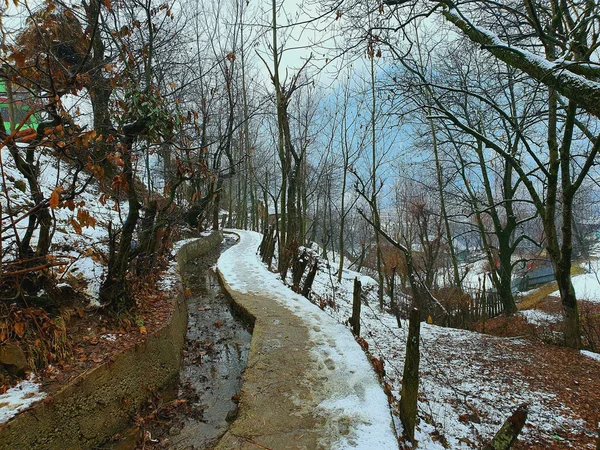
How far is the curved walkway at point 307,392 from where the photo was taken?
279cm

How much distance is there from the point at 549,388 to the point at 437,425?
2.22 metres

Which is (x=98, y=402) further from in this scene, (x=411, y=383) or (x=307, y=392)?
(x=411, y=383)

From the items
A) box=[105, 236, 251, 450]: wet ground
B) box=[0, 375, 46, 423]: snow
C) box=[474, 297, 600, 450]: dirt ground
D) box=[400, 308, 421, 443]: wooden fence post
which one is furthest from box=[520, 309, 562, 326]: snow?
box=[0, 375, 46, 423]: snow

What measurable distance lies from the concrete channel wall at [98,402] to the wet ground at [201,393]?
178 mm

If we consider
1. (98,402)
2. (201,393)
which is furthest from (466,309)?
(98,402)

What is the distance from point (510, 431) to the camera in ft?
7.23

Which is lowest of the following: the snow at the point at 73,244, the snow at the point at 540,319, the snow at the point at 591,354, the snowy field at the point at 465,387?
the snow at the point at 540,319

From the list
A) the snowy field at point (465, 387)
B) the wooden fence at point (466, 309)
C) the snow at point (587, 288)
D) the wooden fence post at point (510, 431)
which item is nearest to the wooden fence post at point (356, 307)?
the snowy field at point (465, 387)

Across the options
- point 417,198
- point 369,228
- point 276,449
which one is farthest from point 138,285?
point 369,228

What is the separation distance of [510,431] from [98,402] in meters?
3.40

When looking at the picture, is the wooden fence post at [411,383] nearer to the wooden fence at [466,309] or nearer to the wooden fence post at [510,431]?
the wooden fence post at [510,431]

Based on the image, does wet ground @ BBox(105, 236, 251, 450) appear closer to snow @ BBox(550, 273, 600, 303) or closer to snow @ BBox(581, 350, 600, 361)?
snow @ BBox(581, 350, 600, 361)

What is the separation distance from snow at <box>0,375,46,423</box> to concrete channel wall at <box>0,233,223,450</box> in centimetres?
6

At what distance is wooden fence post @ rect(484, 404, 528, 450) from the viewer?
2.16 m
